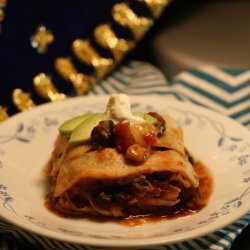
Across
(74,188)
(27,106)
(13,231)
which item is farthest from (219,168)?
(27,106)

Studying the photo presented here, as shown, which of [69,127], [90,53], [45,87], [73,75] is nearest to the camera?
[69,127]

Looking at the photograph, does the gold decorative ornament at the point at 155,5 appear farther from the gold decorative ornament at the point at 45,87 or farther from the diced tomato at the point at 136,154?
the diced tomato at the point at 136,154

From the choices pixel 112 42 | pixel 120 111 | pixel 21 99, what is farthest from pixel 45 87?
pixel 120 111

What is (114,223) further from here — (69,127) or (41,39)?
(41,39)

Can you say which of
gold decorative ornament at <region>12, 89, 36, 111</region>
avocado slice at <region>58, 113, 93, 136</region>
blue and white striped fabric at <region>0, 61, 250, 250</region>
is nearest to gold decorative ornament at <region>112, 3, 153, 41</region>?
blue and white striped fabric at <region>0, 61, 250, 250</region>

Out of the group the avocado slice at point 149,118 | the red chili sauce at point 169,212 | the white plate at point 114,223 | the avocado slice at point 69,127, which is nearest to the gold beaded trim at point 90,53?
the white plate at point 114,223

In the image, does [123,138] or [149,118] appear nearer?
[123,138]

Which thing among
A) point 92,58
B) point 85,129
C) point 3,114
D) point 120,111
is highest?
point 120,111
